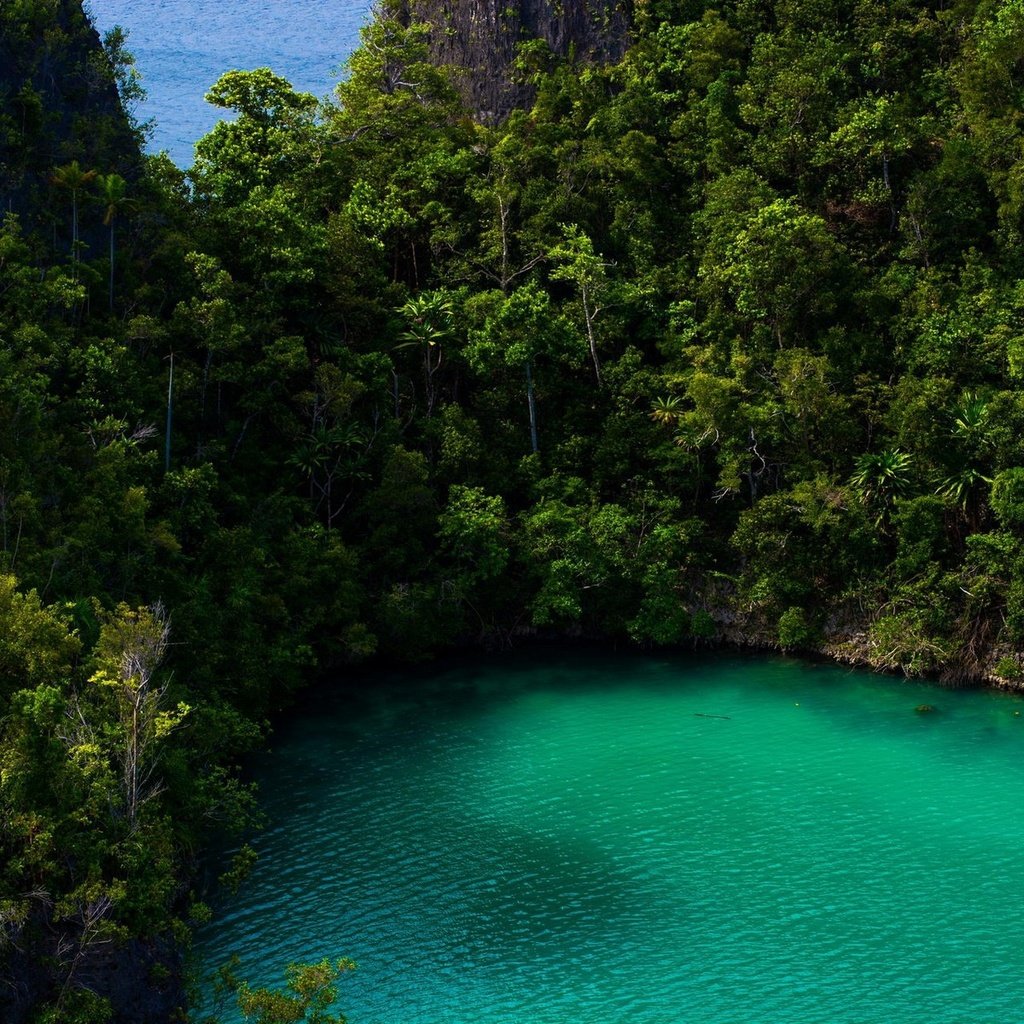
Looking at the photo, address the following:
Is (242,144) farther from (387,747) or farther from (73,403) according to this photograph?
(387,747)

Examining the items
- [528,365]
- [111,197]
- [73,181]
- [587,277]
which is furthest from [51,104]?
[587,277]

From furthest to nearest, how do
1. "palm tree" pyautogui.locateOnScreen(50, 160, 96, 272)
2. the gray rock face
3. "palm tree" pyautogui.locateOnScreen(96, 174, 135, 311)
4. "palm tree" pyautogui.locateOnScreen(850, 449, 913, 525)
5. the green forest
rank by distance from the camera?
the gray rock face < "palm tree" pyautogui.locateOnScreen(96, 174, 135, 311) < "palm tree" pyautogui.locateOnScreen(850, 449, 913, 525) < "palm tree" pyautogui.locateOnScreen(50, 160, 96, 272) < the green forest

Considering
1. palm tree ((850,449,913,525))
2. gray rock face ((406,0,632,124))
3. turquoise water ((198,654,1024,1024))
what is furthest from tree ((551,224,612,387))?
gray rock face ((406,0,632,124))

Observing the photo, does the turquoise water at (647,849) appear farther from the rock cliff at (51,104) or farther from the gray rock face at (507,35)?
the gray rock face at (507,35)

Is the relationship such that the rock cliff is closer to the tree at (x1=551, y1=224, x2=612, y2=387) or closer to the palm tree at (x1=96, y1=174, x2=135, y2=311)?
the palm tree at (x1=96, y1=174, x2=135, y2=311)

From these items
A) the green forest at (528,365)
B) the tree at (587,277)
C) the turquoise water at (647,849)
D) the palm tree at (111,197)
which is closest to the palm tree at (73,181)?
the green forest at (528,365)
